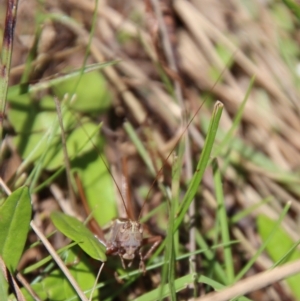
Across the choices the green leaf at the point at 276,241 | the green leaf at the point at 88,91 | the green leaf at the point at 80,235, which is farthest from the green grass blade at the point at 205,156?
the green leaf at the point at 88,91

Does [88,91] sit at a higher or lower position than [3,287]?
higher

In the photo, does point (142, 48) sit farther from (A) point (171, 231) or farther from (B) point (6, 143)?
(A) point (171, 231)

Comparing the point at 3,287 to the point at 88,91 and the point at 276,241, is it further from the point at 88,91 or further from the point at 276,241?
the point at 276,241

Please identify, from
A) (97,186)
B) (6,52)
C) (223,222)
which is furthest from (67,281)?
(6,52)

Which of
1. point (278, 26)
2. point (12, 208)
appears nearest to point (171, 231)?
point (12, 208)

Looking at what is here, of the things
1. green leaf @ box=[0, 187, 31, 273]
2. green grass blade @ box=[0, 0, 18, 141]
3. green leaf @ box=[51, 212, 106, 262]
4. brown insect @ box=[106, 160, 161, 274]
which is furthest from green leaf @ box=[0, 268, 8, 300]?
green grass blade @ box=[0, 0, 18, 141]

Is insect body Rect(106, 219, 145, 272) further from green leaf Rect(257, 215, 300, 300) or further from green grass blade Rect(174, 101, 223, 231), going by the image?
green leaf Rect(257, 215, 300, 300)

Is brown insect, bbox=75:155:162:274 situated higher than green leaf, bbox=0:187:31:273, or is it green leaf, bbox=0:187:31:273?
green leaf, bbox=0:187:31:273
